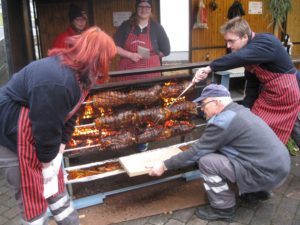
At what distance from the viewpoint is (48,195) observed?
2.75 metres

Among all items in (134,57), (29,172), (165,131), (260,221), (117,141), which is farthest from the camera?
(134,57)

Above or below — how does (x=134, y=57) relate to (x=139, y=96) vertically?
above

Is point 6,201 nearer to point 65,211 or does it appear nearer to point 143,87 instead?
point 65,211

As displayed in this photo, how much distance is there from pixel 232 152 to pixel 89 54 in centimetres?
186

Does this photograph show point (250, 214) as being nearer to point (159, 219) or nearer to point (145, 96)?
point (159, 219)

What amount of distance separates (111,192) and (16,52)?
2.08m

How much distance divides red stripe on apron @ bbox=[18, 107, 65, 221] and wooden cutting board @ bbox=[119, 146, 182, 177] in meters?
1.15

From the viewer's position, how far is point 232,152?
11.1ft

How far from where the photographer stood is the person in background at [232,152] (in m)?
3.25

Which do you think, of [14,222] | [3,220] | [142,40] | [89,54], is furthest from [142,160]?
[142,40]

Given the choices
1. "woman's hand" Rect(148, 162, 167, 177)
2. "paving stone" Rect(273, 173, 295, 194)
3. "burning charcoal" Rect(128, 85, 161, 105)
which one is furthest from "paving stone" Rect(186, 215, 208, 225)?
"burning charcoal" Rect(128, 85, 161, 105)

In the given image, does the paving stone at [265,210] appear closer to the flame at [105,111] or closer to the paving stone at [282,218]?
the paving stone at [282,218]

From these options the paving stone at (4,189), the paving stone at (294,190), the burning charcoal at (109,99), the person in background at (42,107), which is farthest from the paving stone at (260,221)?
the paving stone at (4,189)

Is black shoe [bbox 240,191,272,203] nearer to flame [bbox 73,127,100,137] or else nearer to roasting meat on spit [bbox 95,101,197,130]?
roasting meat on spit [bbox 95,101,197,130]
